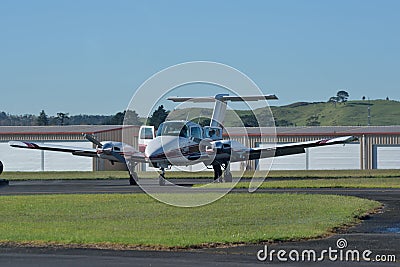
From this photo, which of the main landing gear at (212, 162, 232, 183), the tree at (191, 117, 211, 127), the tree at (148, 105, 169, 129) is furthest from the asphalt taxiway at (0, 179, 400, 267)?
the tree at (148, 105, 169, 129)

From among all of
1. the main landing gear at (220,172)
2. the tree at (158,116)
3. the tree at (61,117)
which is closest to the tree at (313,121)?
the tree at (61,117)

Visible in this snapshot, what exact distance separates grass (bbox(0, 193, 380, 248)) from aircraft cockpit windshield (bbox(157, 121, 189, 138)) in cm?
848

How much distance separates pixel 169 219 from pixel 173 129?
55.0 ft

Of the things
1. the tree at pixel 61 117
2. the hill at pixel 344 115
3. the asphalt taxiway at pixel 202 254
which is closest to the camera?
the asphalt taxiway at pixel 202 254

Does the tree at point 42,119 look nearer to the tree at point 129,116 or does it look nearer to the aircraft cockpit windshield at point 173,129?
the tree at point 129,116

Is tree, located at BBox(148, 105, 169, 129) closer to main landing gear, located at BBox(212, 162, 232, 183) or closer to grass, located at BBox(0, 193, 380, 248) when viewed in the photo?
main landing gear, located at BBox(212, 162, 232, 183)

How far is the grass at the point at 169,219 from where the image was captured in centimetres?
1708

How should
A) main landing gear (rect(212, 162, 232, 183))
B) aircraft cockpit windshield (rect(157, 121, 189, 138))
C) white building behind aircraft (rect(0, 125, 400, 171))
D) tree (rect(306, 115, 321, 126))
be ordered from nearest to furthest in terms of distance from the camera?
1. aircraft cockpit windshield (rect(157, 121, 189, 138))
2. main landing gear (rect(212, 162, 232, 183))
3. white building behind aircraft (rect(0, 125, 400, 171))
4. tree (rect(306, 115, 321, 126))

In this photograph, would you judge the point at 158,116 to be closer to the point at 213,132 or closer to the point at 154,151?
the point at 213,132

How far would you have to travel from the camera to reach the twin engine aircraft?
38.1m

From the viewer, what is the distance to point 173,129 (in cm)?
3834

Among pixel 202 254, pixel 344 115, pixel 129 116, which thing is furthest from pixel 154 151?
pixel 344 115

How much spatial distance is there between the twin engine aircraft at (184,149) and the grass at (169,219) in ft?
26.2

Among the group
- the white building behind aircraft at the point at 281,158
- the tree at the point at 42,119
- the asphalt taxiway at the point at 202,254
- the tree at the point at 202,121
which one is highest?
the tree at the point at 42,119
